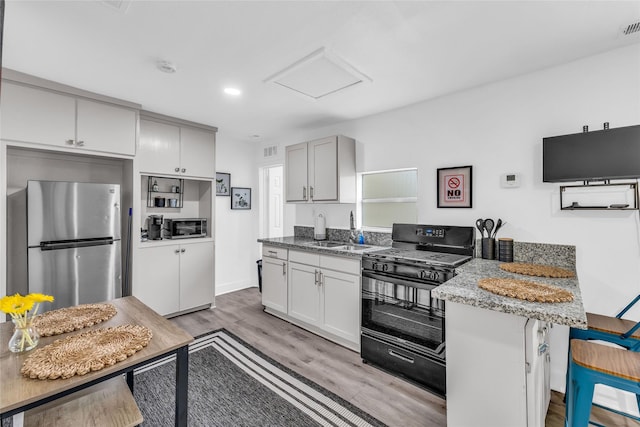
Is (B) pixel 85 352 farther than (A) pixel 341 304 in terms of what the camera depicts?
No

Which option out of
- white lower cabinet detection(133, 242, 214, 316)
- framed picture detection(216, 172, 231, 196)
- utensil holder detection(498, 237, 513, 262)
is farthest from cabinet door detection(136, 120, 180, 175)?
utensil holder detection(498, 237, 513, 262)

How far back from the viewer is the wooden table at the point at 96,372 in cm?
104

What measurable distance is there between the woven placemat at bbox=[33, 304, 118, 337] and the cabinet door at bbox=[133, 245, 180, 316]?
1651mm

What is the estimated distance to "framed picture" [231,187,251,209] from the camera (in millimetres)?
4637

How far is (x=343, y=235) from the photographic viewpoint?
3670mm

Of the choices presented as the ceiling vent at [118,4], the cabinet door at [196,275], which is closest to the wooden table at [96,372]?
the ceiling vent at [118,4]

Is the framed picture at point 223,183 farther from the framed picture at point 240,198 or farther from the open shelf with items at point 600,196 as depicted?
the open shelf with items at point 600,196

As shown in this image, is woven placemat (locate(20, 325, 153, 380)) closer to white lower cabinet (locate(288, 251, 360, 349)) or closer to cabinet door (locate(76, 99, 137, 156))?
white lower cabinet (locate(288, 251, 360, 349))

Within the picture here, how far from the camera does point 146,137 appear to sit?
3402mm

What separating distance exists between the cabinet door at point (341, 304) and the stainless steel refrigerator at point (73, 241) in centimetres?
220

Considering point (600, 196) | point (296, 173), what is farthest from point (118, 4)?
point (600, 196)

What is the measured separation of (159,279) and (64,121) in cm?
188

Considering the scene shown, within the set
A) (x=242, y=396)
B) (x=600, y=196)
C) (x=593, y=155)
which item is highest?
(x=593, y=155)

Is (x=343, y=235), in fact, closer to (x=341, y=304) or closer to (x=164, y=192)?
(x=341, y=304)
